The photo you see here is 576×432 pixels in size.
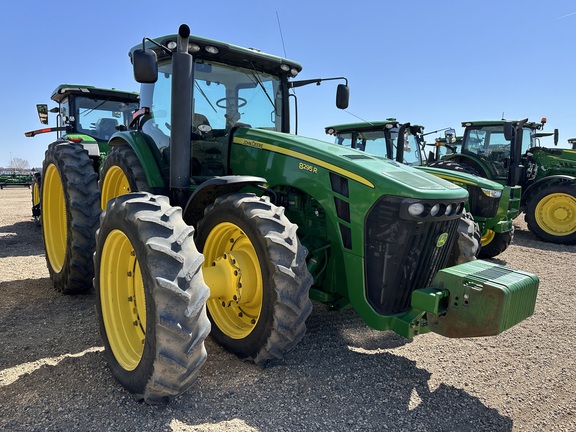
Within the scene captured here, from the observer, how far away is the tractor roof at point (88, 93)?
8070 millimetres

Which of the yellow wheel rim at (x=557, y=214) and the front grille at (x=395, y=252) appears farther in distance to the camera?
the yellow wheel rim at (x=557, y=214)

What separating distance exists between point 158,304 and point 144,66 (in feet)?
5.63

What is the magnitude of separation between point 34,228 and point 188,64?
7.79 meters

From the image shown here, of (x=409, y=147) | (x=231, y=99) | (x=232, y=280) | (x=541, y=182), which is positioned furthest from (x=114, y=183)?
(x=541, y=182)

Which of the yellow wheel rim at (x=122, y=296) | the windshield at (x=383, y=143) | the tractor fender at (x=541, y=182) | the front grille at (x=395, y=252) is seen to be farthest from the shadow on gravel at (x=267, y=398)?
the tractor fender at (x=541, y=182)

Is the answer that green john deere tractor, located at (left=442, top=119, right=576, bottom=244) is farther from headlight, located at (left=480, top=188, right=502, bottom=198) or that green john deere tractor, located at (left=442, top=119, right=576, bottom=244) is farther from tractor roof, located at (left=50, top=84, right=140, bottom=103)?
tractor roof, located at (left=50, top=84, right=140, bottom=103)

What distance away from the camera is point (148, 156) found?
4.09 metres

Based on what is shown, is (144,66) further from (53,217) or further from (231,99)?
(53,217)

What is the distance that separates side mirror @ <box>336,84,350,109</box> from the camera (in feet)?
14.3

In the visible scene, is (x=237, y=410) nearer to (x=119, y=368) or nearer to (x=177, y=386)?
(x=177, y=386)

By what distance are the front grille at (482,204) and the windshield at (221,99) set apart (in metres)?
3.85

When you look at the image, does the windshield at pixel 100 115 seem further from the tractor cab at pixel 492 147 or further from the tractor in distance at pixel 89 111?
the tractor cab at pixel 492 147

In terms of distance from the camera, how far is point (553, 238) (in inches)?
363

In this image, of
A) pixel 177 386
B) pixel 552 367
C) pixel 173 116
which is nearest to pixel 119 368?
pixel 177 386
